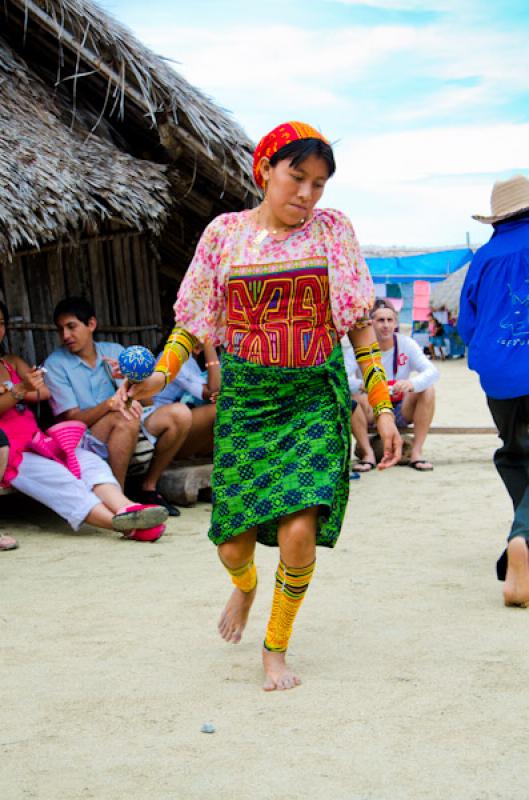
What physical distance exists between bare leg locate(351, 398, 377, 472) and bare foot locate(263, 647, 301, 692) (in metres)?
5.03

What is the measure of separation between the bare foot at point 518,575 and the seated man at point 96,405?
9.47 feet

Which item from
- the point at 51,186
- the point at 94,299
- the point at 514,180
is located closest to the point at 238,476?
the point at 514,180

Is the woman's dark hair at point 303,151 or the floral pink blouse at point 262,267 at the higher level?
the woman's dark hair at point 303,151

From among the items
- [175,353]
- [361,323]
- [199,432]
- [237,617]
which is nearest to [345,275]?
[361,323]

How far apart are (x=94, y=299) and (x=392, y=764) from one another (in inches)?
233

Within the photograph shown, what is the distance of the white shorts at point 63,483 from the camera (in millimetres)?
5953

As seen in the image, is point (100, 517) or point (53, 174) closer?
point (100, 517)

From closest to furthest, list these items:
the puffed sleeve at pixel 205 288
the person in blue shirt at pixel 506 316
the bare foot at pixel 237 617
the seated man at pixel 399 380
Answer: the puffed sleeve at pixel 205 288 < the bare foot at pixel 237 617 < the person in blue shirt at pixel 506 316 < the seated man at pixel 399 380

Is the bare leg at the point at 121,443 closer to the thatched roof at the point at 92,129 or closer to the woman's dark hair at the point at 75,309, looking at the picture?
the woman's dark hair at the point at 75,309

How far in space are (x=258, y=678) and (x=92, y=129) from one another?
4.72 m

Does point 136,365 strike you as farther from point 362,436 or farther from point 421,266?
point 421,266

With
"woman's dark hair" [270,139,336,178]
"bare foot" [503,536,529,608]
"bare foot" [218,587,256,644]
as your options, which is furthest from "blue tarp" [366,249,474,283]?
"woman's dark hair" [270,139,336,178]

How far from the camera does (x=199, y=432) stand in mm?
7234

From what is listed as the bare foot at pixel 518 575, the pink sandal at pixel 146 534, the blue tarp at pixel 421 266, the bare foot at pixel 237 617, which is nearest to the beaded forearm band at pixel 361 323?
the bare foot at pixel 237 617
